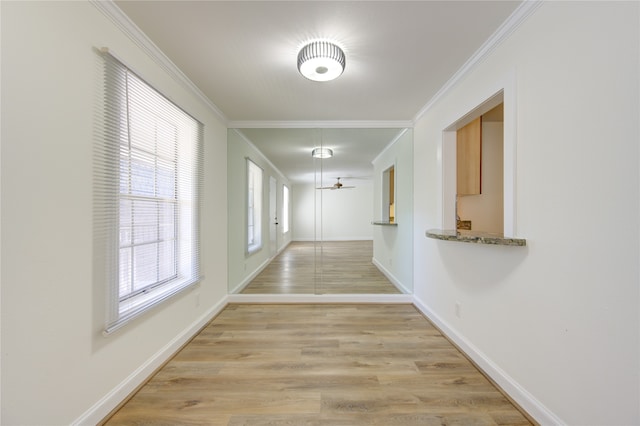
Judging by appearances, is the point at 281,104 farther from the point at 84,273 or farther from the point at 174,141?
the point at 84,273

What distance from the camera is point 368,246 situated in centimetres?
439

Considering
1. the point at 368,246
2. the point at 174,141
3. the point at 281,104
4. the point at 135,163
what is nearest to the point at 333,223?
the point at 368,246

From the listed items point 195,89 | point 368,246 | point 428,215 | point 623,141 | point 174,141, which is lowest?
point 368,246

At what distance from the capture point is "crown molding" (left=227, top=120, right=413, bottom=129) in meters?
3.18

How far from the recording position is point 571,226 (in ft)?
3.85

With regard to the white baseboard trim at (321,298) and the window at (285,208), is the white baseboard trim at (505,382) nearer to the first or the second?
the white baseboard trim at (321,298)

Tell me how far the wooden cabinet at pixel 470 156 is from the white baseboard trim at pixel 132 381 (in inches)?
126

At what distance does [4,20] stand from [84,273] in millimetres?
1170

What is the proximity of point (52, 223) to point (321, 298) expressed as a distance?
2.74 m

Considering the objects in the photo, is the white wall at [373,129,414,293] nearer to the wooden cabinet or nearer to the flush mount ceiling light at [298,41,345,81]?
the wooden cabinet

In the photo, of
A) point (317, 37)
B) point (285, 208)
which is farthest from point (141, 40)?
point (285, 208)

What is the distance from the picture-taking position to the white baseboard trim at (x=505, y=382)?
1326 mm

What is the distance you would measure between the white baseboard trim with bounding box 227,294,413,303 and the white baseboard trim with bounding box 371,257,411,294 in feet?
0.41

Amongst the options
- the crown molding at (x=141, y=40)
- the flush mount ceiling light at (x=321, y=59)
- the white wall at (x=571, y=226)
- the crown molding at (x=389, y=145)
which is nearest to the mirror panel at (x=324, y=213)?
the crown molding at (x=389, y=145)
